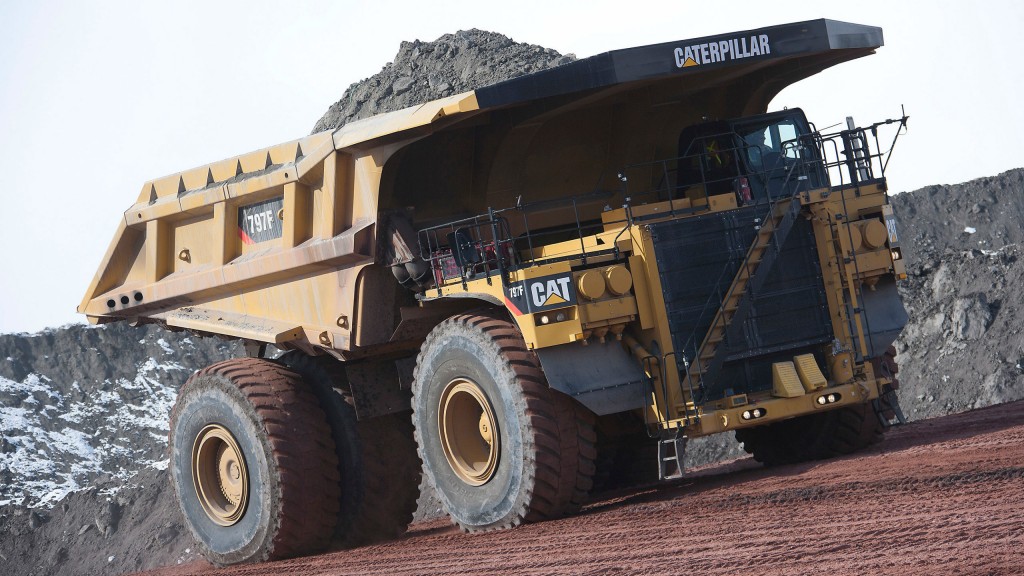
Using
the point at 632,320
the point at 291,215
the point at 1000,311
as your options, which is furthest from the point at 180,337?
the point at 632,320

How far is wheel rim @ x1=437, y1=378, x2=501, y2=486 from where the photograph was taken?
32.1 feet

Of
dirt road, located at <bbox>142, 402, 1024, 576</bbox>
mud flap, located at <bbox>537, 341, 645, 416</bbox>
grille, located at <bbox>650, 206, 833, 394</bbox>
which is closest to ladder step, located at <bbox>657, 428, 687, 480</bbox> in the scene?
dirt road, located at <bbox>142, 402, 1024, 576</bbox>

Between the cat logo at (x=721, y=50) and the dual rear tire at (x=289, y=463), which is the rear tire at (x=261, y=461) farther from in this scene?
the cat logo at (x=721, y=50)

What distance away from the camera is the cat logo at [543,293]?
9.14 metres

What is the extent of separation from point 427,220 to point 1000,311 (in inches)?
477

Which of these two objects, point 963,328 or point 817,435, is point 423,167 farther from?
point 963,328

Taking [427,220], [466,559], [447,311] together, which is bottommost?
[466,559]

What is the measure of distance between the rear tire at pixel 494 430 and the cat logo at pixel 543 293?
312 millimetres

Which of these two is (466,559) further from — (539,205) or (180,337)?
(180,337)

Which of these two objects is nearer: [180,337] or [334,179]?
[334,179]

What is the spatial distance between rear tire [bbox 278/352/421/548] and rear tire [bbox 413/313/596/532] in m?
1.42

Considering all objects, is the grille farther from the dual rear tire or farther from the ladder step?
the dual rear tire

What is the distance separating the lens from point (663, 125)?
453 inches

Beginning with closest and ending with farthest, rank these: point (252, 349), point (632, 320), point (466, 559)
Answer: point (466, 559) < point (632, 320) < point (252, 349)
